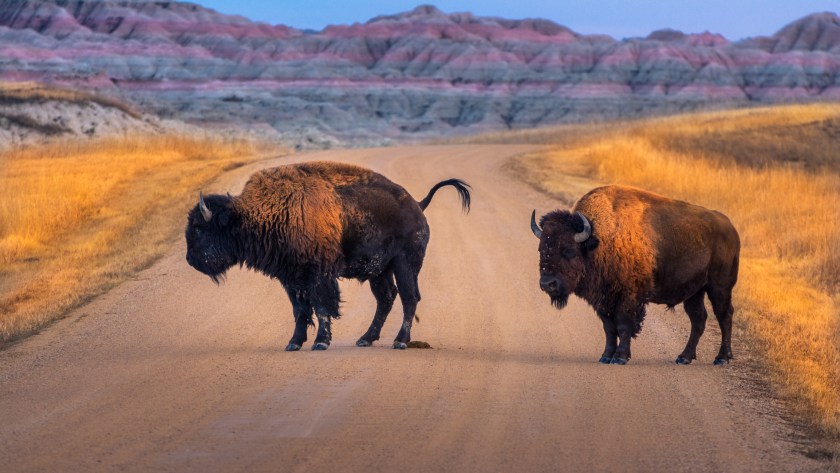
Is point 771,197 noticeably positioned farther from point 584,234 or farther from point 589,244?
point 584,234

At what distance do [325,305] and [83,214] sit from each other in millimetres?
13926

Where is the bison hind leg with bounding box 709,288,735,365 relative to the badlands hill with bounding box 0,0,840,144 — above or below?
above

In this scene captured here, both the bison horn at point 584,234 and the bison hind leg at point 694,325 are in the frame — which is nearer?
the bison horn at point 584,234

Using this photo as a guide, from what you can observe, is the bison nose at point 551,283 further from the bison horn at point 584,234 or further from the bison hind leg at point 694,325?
the bison hind leg at point 694,325

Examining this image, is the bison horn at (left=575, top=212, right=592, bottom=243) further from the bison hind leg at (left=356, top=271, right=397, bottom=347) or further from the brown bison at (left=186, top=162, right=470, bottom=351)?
the bison hind leg at (left=356, top=271, right=397, bottom=347)

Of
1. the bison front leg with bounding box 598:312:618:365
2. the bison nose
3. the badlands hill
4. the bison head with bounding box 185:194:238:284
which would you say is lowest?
the badlands hill

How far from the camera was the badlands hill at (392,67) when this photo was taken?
114688mm

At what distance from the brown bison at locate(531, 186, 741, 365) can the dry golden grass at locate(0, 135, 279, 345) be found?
5995 millimetres

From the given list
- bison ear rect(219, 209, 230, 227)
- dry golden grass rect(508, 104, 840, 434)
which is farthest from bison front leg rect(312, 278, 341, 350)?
dry golden grass rect(508, 104, 840, 434)

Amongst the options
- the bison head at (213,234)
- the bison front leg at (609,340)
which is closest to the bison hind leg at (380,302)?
the bison head at (213,234)

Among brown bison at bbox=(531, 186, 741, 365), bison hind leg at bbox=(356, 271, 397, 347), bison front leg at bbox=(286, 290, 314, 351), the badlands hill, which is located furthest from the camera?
the badlands hill

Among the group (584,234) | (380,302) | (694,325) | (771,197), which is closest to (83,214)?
(380,302)

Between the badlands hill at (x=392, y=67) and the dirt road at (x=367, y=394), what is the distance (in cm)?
8321

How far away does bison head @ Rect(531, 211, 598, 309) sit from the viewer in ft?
33.8
